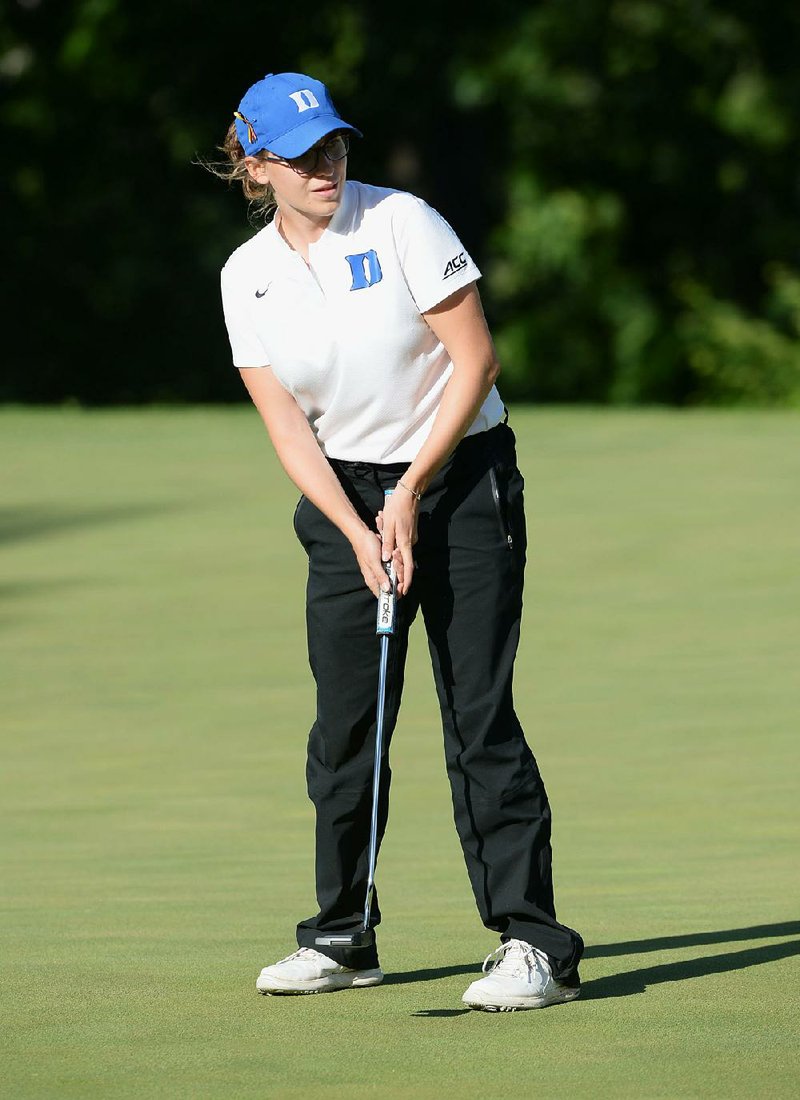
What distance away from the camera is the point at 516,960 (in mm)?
4281

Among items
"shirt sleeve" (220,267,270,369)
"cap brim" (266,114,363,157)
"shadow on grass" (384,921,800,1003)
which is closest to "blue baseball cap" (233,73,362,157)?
"cap brim" (266,114,363,157)

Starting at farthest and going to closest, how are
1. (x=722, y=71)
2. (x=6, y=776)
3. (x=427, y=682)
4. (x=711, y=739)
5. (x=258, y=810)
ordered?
(x=722, y=71), (x=427, y=682), (x=711, y=739), (x=6, y=776), (x=258, y=810)

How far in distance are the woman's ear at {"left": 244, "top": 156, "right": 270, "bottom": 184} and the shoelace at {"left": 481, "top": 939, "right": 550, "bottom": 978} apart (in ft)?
5.42

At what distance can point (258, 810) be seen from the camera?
300 inches

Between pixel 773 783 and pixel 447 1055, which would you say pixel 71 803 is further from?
pixel 447 1055

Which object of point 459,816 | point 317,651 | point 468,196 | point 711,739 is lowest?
point 711,739

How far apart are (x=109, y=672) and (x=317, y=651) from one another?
21.6ft

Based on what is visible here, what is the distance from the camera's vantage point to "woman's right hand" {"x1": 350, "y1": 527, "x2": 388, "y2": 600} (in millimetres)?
4230

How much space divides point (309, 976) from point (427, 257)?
152 cm

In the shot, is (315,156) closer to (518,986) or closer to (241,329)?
(241,329)


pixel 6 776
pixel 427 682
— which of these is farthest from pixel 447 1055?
pixel 427 682

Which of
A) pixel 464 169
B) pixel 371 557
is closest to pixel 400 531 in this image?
pixel 371 557

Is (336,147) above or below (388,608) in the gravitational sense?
above

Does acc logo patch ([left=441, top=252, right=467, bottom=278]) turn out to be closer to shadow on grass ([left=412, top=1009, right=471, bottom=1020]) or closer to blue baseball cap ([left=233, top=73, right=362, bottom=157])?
blue baseball cap ([left=233, top=73, right=362, bottom=157])
